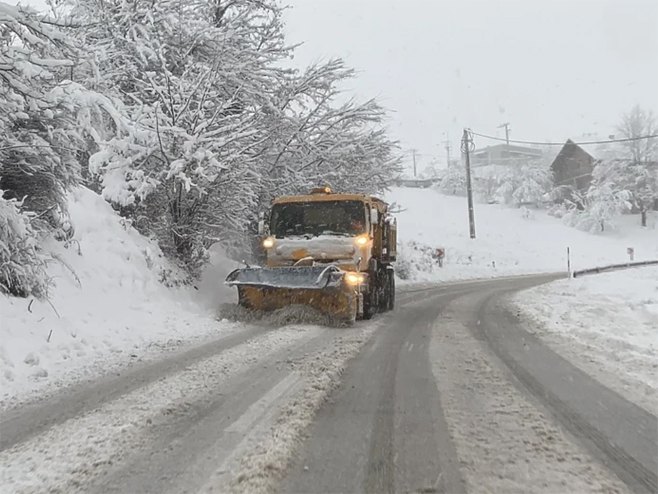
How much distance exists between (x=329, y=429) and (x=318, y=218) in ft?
23.8

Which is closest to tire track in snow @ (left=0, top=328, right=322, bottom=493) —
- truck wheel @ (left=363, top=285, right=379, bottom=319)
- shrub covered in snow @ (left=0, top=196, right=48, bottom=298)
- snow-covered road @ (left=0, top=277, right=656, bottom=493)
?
snow-covered road @ (left=0, top=277, right=656, bottom=493)

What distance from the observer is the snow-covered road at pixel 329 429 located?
339 centimetres

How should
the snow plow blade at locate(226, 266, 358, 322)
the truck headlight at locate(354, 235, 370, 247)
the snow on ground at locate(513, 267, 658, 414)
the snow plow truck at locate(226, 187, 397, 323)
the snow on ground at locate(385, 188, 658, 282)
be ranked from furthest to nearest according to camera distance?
1. the snow on ground at locate(385, 188, 658, 282)
2. the truck headlight at locate(354, 235, 370, 247)
3. the snow plow truck at locate(226, 187, 397, 323)
4. the snow plow blade at locate(226, 266, 358, 322)
5. the snow on ground at locate(513, 267, 658, 414)

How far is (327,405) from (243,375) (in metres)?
1.48

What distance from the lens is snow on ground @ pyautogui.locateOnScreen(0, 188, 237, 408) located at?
6387mm

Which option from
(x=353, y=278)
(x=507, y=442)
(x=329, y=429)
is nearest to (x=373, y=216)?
(x=353, y=278)

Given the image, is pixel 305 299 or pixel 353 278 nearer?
pixel 353 278

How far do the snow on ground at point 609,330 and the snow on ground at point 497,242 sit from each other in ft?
37.2

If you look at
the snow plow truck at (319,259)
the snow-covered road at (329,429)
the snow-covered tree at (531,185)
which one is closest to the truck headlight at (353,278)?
the snow plow truck at (319,259)

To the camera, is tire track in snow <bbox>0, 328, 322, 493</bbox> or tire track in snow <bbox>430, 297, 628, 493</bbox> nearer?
tire track in snow <bbox>430, 297, 628, 493</bbox>

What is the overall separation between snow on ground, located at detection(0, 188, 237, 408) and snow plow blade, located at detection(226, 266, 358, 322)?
0.88 metres

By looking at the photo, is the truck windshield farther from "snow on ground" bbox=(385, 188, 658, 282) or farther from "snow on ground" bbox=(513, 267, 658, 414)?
"snow on ground" bbox=(385, 188, 658, 282)

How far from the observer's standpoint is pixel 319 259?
10.8 m

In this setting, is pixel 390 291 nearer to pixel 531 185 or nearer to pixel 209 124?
pixel 209 124
